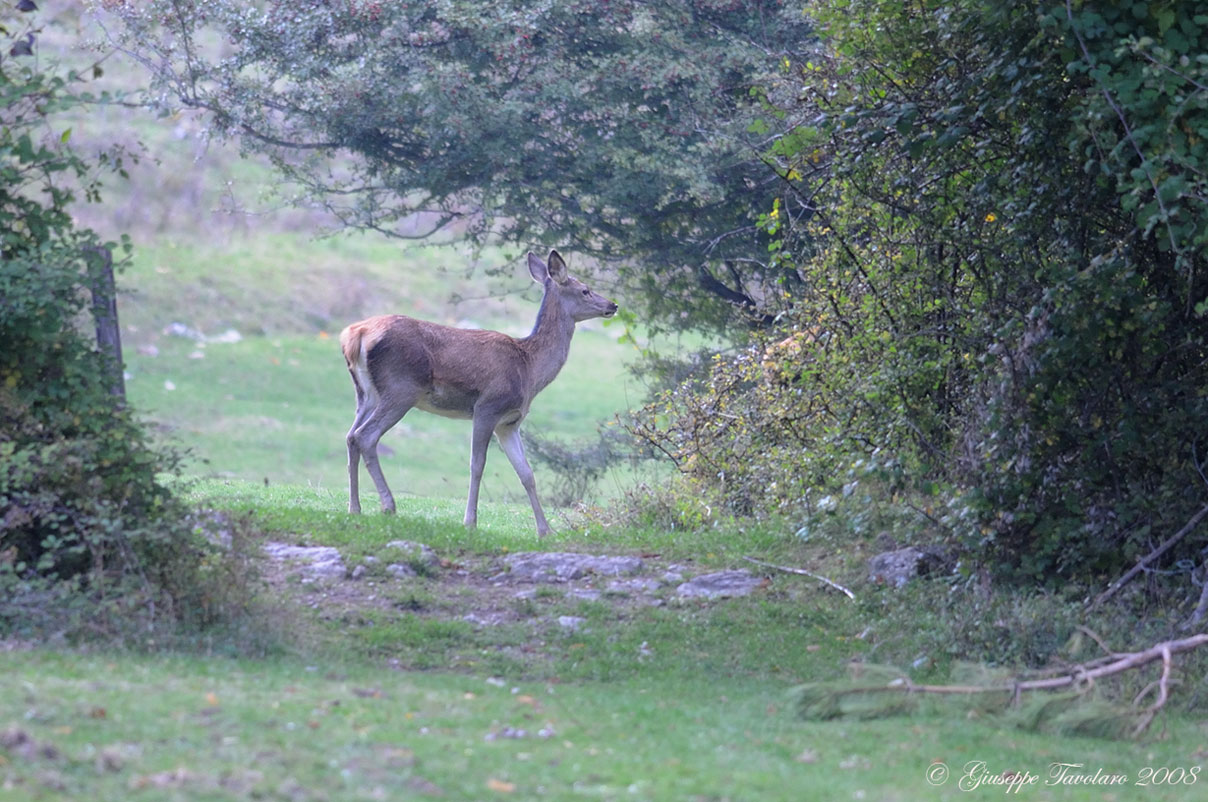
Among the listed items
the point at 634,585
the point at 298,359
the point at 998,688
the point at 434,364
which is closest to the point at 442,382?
the point at 434,364

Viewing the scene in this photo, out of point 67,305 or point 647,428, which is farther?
point 647,428

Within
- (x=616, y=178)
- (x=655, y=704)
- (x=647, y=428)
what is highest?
(x=616, y=178)

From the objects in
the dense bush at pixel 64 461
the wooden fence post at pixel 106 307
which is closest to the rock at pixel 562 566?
the dense bush at pixel 64 461

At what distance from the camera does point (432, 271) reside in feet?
127

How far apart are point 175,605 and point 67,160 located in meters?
2.62

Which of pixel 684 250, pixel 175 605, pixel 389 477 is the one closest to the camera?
pixel 175 605

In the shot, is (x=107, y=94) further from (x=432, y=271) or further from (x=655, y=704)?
(x=432, y=271)

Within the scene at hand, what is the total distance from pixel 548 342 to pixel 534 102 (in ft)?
12.8

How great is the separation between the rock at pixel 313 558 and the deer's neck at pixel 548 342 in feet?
11.4

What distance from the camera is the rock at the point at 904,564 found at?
32.8ft

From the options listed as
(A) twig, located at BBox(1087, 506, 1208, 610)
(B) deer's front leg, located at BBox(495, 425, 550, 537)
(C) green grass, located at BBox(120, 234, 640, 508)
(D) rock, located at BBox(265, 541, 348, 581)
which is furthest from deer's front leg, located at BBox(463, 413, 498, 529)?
(C) green grass, located at BBox(120, 234, 640, 508)

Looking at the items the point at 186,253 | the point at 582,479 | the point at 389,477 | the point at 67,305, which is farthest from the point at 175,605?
the point at 186,253

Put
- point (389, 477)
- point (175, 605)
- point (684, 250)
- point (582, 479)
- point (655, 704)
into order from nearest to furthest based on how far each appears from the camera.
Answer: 1. point (655, 704)
2. point (175, 605)
3. point (684, 250)
4. point (582, 479)
5. point (389, 477)

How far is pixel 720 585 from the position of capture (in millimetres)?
10070
